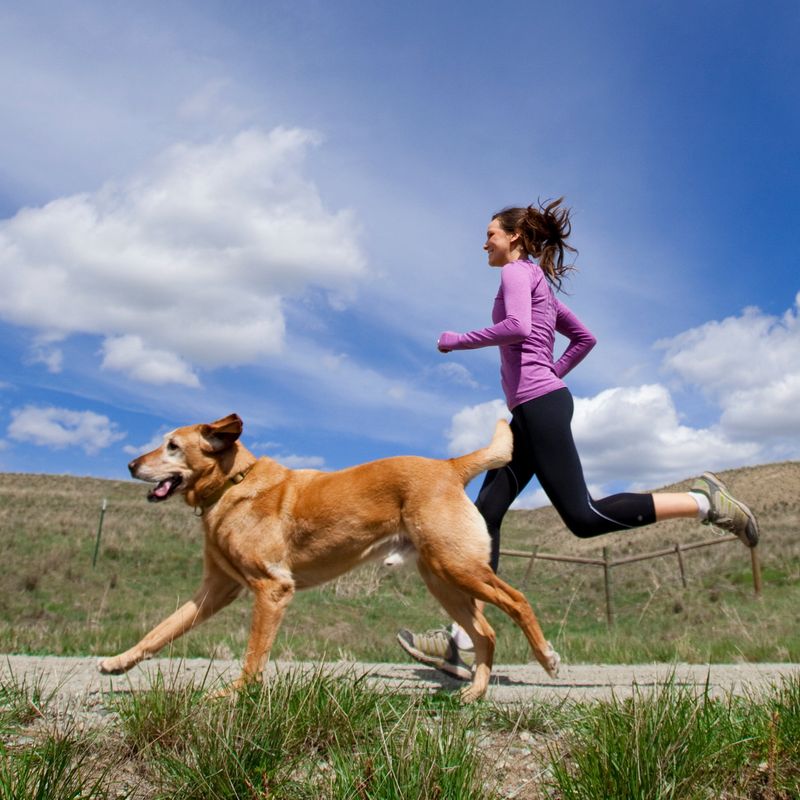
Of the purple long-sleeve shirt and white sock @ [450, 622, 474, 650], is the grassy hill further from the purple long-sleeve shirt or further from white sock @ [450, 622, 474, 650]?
the purple long-sleeve shirt

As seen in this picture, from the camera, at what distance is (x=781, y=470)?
5981 cm

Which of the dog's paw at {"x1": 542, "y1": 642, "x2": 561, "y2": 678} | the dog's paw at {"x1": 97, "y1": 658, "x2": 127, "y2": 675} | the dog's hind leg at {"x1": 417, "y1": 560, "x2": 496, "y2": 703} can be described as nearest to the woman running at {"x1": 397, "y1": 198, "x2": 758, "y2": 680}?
the dog's hind leg at {"x1": 417, "y1": 560, "x2": 496, "y2": 703}

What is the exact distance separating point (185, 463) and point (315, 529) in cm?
103

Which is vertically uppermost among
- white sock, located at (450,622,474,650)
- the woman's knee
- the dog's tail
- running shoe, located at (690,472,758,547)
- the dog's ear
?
the dog's ear

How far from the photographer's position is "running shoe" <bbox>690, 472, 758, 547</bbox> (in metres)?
4.87

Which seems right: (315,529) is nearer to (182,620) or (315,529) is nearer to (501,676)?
(182,620)

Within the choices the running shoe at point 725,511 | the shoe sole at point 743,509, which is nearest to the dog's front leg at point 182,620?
the running shoe at point 725,511

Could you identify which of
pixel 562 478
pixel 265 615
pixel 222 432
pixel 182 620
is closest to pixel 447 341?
pixel 562 478

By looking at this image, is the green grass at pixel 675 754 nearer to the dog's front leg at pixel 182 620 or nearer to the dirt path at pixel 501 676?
the dirt path at pixel 501 676

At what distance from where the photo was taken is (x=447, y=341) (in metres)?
4.51

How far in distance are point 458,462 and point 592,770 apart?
2.37 metres

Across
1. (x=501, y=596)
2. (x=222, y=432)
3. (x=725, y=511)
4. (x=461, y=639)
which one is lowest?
(x=461, y=639)

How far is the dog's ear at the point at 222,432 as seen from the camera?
4.48 metres

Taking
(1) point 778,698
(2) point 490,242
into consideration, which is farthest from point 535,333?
(1) point 778,698
